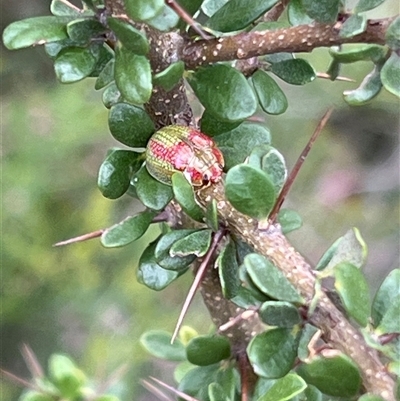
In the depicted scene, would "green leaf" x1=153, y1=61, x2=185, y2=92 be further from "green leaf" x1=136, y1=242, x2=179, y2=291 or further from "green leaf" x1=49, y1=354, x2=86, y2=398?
"green leaf" x1=49, y1=354, x2=86, y2=398

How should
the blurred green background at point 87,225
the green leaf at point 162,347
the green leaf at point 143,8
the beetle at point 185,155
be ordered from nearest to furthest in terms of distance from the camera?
the green leaf at point 143,8 → the beetle at point 185,155 → the green leaf at point 162,347 → the blurred green background at point 87,225

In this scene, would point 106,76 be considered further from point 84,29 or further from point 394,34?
point 394,34

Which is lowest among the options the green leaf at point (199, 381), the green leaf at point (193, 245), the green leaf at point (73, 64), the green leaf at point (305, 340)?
the green leaf at point (199, 381)

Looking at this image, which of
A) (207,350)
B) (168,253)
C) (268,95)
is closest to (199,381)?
(207,350)

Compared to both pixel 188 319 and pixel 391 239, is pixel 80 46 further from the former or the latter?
pixel 391 239

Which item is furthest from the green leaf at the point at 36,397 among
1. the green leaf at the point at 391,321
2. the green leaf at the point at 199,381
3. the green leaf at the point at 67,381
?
the green leaf at the point at 391,321

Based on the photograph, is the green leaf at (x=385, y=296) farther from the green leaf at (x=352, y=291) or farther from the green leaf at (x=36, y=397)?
the green leaf at (x=36, y=397)
